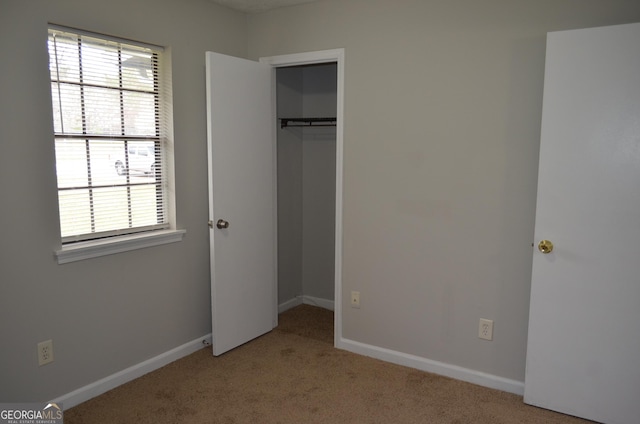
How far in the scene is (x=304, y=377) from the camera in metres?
2.99

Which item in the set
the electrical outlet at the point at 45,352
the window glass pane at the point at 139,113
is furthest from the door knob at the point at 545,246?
the electrical outlet at the point at 45,352

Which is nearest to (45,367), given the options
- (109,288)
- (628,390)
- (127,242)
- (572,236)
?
(109,288)

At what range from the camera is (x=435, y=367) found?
305 cm

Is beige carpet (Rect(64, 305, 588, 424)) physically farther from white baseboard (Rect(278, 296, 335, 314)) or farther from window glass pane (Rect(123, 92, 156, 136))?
window glass pane (Rect(123, 92, 156, 136))

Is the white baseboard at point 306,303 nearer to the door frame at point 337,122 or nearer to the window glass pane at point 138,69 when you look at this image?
the door frame at point 337,122

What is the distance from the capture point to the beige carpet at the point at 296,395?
2535 mm

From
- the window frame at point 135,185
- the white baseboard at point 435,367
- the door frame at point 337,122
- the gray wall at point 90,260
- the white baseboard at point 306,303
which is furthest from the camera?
the white baseboard at point 306,303

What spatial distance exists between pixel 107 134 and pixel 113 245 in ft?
2.15

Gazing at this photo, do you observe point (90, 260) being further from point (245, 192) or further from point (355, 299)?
point (355, 299)

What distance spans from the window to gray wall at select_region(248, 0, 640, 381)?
1.13 metres

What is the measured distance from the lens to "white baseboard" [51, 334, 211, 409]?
261 centimetres

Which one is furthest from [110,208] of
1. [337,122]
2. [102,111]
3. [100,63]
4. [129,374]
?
[337,122]

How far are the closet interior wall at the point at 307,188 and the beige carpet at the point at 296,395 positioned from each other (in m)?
1.05

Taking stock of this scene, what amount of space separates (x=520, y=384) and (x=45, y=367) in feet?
8.79
